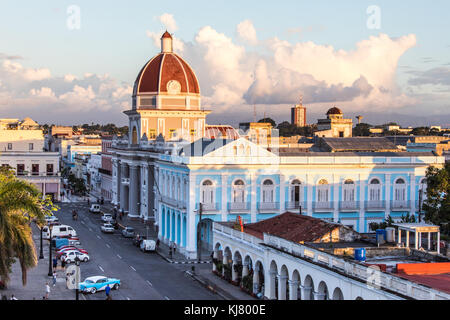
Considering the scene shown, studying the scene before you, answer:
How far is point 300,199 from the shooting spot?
53.6 metres

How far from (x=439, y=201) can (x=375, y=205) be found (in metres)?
12.5

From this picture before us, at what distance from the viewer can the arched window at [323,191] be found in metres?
54.2

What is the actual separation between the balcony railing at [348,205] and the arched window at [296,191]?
11.1ft

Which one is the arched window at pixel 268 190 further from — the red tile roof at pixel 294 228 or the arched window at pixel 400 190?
the arched window at pixel 400 190

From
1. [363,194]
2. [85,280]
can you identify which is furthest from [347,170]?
[85,280]

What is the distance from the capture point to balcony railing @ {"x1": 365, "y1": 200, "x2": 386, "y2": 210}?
55094 millimetres

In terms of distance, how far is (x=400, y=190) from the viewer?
56062 mm

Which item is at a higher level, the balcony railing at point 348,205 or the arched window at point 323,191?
the arched window at point 323,191

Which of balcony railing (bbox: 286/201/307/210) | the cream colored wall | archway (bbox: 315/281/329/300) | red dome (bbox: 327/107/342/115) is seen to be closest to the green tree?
balcony railing (bbox: 286/201/307/210)

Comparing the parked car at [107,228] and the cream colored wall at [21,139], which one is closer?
the parked car at [107,228]

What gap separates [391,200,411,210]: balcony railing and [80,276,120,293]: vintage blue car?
82.3ft

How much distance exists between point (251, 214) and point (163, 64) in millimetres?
26952

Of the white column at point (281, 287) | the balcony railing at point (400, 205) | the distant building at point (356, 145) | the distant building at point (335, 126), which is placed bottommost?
the white column at point (281, 287)

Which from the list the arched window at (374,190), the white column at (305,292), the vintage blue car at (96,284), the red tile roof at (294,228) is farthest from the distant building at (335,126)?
the white column at (305,292)
